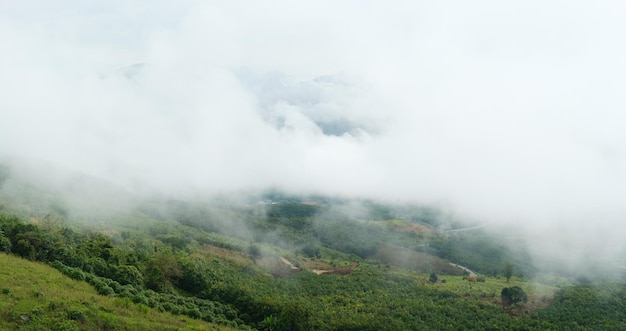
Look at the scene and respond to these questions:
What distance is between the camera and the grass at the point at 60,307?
104 ft

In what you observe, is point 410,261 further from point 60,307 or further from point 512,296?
point 60,307

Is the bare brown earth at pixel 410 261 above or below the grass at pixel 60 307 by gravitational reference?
above

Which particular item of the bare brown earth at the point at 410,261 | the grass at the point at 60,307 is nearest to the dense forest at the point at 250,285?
the grass at the point at 60,307

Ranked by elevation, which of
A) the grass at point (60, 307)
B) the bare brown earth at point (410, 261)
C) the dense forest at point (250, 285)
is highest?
the bare brown earth at point (410, 261)

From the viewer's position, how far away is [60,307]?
34.1 meters

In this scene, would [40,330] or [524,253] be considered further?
[524,253]

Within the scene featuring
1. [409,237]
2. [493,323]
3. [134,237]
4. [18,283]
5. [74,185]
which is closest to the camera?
[18,283]

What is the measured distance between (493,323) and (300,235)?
102756mm

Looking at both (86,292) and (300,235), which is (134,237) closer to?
(86,292)

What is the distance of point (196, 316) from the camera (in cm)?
4788

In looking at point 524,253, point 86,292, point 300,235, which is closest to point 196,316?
point 86,292

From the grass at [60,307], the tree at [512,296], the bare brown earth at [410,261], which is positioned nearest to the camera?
the grass at [60,307]

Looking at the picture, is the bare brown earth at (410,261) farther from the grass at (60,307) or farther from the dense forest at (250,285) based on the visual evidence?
the grass at (60,307)

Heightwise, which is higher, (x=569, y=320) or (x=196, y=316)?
(x=569, y=320)
